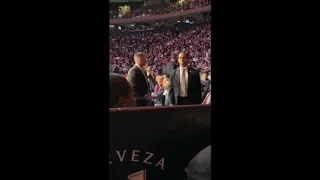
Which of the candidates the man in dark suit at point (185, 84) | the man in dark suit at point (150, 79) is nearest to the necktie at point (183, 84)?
the man in dark suit at point (185, 84)

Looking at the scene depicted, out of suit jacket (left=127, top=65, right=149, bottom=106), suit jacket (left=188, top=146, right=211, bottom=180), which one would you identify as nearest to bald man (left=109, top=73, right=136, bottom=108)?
suit jacket (left=127, top=65, right=149, bottom=106)

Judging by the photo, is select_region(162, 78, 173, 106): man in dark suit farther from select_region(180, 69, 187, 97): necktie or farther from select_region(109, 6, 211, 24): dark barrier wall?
select_region(109, 6, 211, 24): dark barrier wall

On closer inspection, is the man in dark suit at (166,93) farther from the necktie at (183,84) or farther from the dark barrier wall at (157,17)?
the dark barrier wall at (157,17)

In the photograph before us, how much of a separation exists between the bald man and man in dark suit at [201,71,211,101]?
21cm

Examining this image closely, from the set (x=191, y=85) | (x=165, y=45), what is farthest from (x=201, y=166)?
(x=165, y=45)

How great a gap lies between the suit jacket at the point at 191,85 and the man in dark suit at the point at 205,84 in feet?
0.07

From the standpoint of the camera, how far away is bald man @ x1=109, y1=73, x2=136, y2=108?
873mm

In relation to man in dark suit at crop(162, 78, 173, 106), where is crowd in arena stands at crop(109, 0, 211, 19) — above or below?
above

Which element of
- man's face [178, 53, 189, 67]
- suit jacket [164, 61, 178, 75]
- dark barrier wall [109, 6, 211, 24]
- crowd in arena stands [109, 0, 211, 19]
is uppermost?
crowd in arena stands [109, 0, 211, 19]

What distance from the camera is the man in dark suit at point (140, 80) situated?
975 millimetres

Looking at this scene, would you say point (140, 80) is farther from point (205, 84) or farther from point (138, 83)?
point (205, 84)

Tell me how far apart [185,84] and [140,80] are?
0.18m

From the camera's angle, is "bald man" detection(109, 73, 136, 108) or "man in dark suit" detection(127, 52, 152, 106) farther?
"man in dark suit" detection(127, 52, 152, 106)
